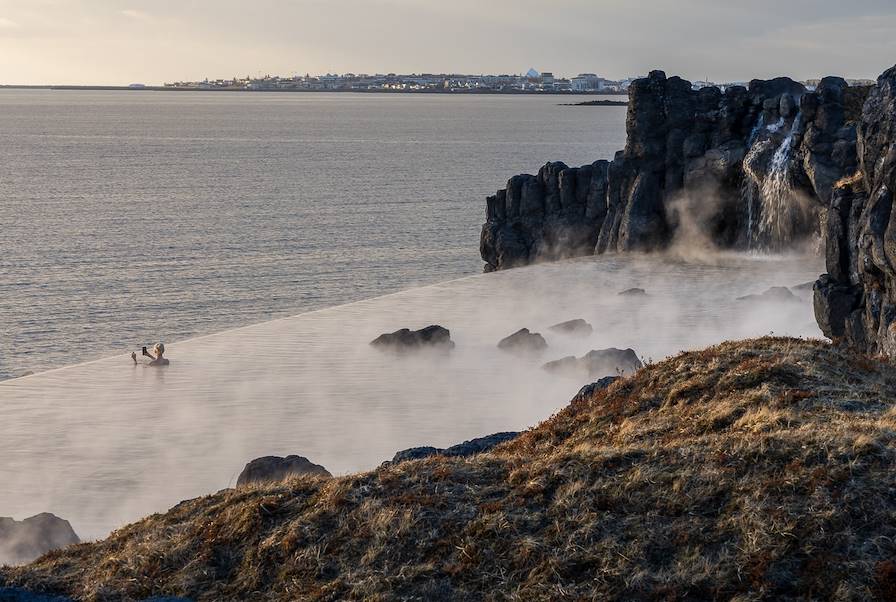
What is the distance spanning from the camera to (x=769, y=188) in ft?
216

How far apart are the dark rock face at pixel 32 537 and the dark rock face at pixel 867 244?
70.9 feet

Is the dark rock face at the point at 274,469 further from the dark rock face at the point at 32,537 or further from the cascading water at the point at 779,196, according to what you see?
the cascading water at the point at 779,196

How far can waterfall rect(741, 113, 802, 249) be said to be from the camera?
64.1m

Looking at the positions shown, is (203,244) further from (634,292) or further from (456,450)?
(456,450)

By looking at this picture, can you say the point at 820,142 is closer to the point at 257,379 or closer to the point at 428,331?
the point at 428,331

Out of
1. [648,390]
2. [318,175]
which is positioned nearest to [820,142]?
[648,390]

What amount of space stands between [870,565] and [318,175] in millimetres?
140152

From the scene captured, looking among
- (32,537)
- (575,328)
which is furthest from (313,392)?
(32,537)

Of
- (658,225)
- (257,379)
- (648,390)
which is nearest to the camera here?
(648,390)

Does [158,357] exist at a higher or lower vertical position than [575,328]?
lower

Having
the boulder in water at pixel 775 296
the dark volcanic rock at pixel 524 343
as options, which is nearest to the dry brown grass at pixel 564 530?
the dark volcanic rock at pixel 524 343

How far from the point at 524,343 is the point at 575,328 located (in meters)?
4.07

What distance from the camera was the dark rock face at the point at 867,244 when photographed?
1219 inches

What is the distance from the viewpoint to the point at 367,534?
15.7 metres
